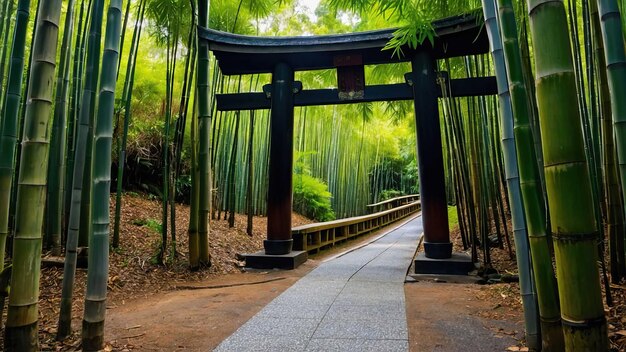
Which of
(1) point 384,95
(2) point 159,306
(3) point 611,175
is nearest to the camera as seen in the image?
(3) point 611,175

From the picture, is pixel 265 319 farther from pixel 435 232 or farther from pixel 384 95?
pixel 384 95

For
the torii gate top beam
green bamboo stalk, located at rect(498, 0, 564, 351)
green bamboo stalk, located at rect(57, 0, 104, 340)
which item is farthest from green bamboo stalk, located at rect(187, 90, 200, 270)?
green bamboo stalk, located at rect(498, 0, 564, 351)

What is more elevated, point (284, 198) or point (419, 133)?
point (419, 133)

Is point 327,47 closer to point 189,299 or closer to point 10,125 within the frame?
point 189,299

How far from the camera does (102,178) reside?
5.51ft

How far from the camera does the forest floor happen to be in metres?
1.94

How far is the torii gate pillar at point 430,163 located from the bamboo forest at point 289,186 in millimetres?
23

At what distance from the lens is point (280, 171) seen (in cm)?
436

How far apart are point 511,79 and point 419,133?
2692mm

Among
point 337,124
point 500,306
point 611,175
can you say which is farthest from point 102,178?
point 337,124

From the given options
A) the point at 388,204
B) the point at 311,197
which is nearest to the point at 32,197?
the point at 311,197

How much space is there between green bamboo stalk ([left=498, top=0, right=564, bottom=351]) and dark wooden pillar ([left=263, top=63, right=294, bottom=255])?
10.5 ft

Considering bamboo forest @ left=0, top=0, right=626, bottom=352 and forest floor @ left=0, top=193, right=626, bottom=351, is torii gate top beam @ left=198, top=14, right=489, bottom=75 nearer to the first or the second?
bamboo forest @ left=0, top=0, right=626, bottom=352

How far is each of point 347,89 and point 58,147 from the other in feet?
10.3
